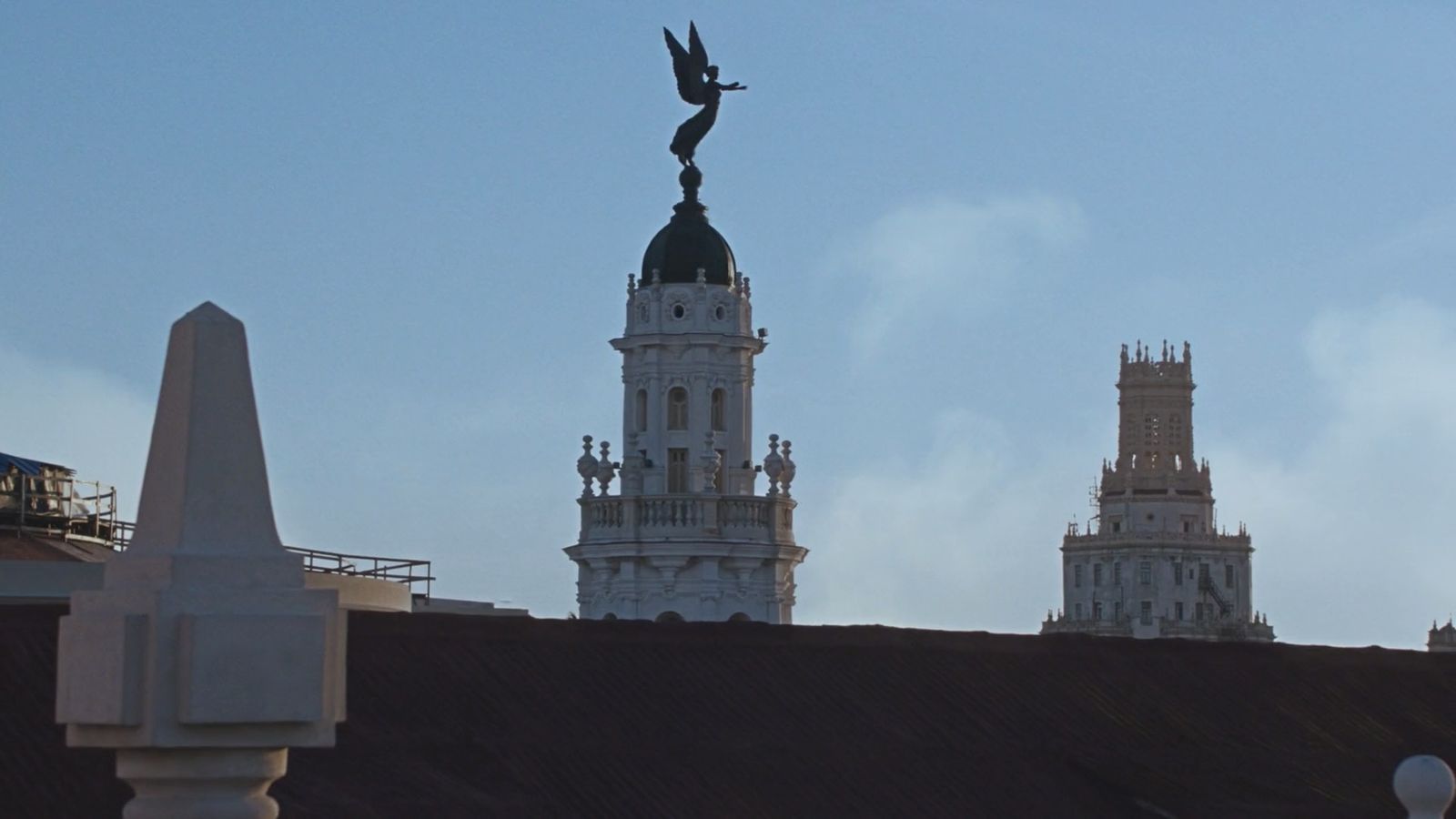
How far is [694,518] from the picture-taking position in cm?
10681

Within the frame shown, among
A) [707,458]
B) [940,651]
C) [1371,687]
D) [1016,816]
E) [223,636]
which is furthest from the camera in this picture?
[707,458]

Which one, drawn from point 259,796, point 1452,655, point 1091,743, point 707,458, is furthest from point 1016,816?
point 707,458

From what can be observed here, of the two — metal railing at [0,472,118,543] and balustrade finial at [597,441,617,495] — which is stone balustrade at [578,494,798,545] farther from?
metal railing at [0,472,118,543]

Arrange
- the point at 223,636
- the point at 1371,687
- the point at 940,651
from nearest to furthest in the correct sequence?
the point at 223,636 → the point at 940,651 → the point at 1371,687

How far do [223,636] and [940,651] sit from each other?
28772 mm

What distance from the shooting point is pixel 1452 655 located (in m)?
42.0

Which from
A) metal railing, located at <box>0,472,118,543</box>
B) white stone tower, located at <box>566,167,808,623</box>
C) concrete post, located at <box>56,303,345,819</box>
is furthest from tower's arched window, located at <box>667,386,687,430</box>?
concrete post, located at <box>56,303,345,819</box>

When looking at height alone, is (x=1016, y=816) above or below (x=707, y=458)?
below

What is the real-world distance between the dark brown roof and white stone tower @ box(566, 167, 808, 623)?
219 feet

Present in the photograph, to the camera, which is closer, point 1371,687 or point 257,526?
point 257,526

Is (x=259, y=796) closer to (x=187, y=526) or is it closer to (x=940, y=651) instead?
(x=187, y=526)

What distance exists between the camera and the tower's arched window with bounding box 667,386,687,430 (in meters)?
107

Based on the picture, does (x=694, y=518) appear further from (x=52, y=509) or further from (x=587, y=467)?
(x=52, y=509)

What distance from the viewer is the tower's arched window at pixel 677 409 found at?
351 ft
